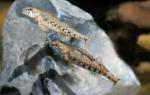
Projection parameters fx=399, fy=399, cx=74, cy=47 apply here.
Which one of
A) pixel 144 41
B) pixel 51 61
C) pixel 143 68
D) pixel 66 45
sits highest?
pixel 144 41

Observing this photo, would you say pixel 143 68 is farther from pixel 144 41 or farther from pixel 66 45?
pixel 66 45

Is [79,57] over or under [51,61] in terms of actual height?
over

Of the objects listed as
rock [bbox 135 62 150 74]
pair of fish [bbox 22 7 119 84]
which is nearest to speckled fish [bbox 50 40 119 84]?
pair of fish [bbox 22 7 119 84]

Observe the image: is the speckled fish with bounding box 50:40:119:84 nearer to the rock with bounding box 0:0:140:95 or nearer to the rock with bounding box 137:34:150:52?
the rock with bounding box 0:0:140:95

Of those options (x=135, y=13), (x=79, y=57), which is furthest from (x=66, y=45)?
(x=135, y=13)

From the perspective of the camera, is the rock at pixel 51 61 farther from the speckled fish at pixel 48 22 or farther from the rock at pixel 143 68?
the rock at pixel 143 68

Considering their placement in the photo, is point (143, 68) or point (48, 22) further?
point (143, 68)
